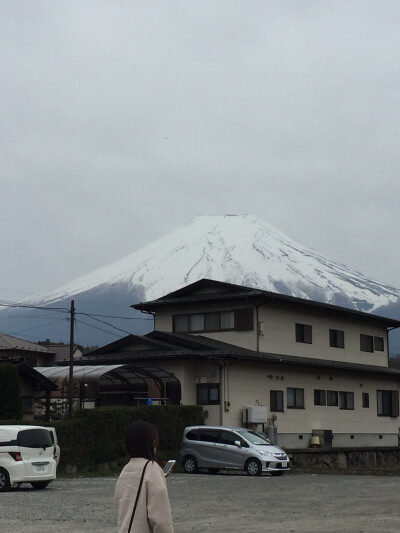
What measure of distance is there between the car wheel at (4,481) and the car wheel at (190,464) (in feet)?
28.9

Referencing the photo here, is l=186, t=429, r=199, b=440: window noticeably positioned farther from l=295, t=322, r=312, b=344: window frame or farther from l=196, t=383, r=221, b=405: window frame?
l=295, t=322, r=312, b=344: window frame

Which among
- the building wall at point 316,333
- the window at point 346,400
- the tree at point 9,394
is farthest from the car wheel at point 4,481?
the window at point 346,400

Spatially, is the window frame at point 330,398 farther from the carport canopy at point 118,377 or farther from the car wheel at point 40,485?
the car wheel at point 40,485

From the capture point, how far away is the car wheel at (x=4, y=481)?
2077cm

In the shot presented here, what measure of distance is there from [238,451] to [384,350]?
67.1 ft

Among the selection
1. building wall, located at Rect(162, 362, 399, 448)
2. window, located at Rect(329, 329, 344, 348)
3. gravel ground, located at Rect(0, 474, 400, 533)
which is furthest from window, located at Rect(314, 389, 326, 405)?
gravel ground, located at Rect(0, 474, 400, 533)

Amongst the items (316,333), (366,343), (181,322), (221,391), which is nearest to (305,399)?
(316,333)

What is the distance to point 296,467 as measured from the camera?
33.3 m

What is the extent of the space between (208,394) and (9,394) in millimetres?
7648

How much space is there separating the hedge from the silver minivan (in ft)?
6.44

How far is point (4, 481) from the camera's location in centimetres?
2080

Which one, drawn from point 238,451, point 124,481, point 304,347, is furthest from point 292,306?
point 124,481

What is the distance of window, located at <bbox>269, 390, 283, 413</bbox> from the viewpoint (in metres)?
36.5

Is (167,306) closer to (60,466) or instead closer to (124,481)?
A: (60,466)
